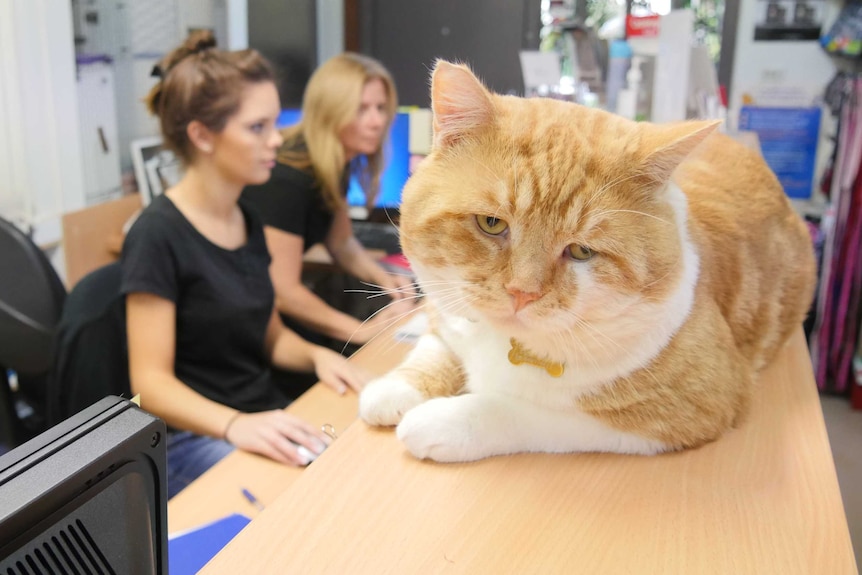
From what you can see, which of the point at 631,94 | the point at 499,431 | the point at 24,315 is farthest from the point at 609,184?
the point at 631,94

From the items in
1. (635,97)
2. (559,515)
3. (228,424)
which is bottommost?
(228,424)

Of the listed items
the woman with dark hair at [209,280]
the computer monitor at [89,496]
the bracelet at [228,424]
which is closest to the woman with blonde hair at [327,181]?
the woman with dark hair at [209,280]

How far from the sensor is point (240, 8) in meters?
3.41

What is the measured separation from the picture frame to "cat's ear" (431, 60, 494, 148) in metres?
2.25

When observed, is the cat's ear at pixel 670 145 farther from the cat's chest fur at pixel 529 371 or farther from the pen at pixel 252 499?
the pen at pixel 252 499

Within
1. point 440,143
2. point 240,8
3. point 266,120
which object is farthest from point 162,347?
point 240,8

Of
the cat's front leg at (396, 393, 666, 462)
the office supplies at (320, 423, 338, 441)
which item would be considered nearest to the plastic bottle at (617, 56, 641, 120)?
the office supplies at (320, 423, 338, 441)

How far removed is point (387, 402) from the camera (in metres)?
0.76

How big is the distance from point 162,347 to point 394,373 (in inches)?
34.0

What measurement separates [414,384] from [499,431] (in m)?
0.14

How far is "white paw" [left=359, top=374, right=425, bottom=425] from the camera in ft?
2.50

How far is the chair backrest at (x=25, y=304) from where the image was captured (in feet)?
4.95

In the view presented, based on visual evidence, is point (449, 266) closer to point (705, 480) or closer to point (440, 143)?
point (440, 143)

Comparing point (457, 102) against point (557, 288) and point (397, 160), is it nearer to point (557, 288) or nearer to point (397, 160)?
point (557, 288)
